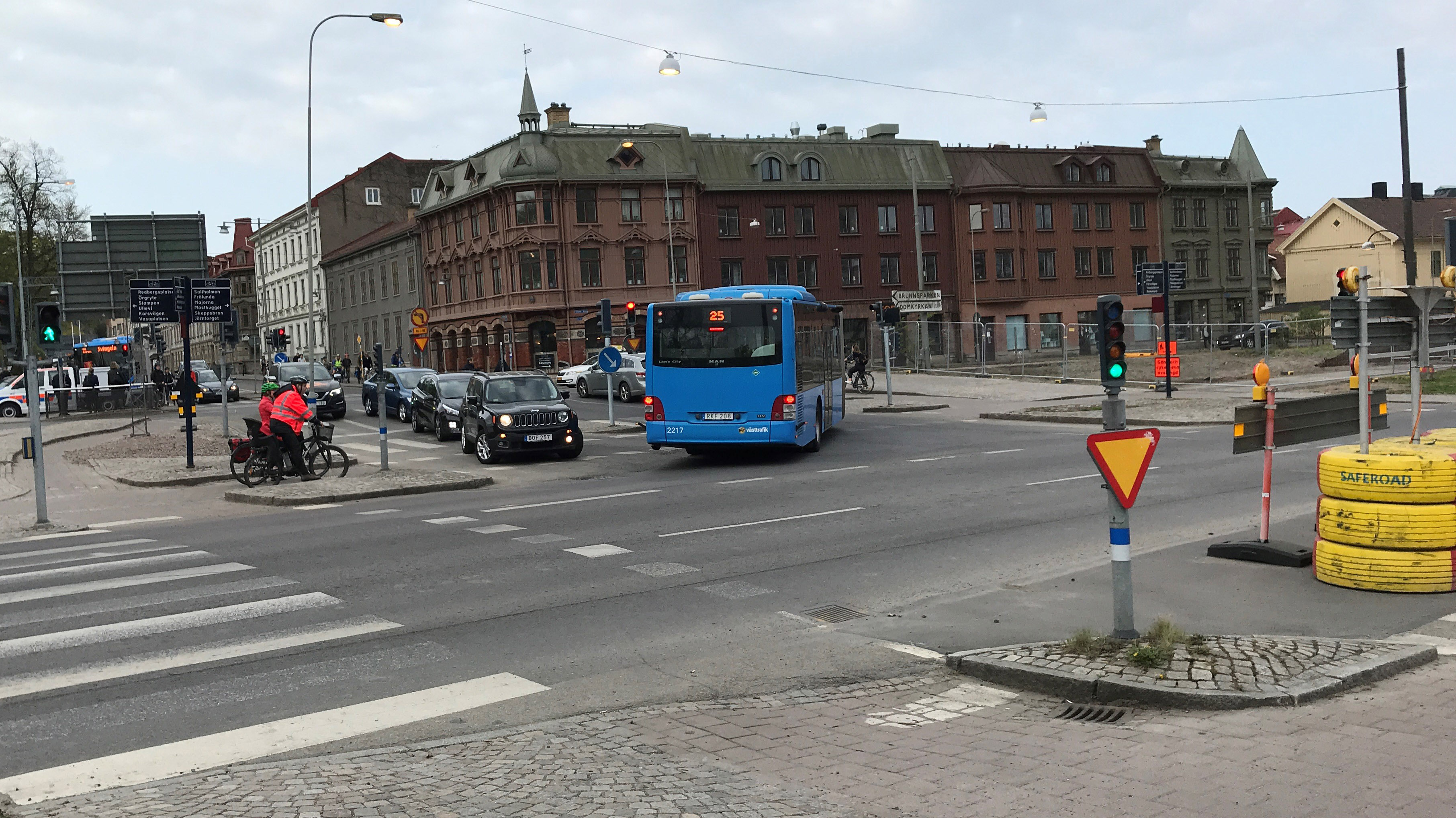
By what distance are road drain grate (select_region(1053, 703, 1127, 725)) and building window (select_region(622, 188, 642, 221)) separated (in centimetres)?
5759

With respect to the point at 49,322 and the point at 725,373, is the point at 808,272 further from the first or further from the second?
the point at 49,322

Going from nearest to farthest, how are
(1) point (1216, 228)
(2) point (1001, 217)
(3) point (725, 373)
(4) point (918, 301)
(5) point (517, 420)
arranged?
(3) point (725, 373) < (5) point (517, 420) < (4) point (918, 301) < (2) point (1001, 217) < (1) point (1216, 228)

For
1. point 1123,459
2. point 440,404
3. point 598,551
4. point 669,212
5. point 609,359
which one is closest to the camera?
point 1123,459

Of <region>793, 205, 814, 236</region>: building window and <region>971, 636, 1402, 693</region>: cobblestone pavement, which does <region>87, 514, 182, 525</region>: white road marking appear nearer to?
<region>971, 636, 1402, 693</region>: cobblestone pavement

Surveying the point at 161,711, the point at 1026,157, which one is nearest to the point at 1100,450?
the point at 161,711

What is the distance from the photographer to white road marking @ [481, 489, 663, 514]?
15.7 m

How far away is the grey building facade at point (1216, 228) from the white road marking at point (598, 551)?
64470 mm

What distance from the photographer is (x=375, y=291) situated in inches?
3174

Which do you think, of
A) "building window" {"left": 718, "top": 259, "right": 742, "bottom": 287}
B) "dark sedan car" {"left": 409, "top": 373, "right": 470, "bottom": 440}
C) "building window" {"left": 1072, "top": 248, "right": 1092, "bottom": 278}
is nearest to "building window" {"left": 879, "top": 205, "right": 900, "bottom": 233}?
"building window" {"left": 718, "top": 259, "right": 742, "bottom": 287}

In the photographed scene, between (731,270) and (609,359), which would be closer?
(609,359)

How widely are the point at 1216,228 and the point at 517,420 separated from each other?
200 ft

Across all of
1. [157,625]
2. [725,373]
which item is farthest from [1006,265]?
[157,625]

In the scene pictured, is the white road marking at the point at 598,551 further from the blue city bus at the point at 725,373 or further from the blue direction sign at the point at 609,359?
the blue direction sign at the point at 609,359

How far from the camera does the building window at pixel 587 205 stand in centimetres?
6159
